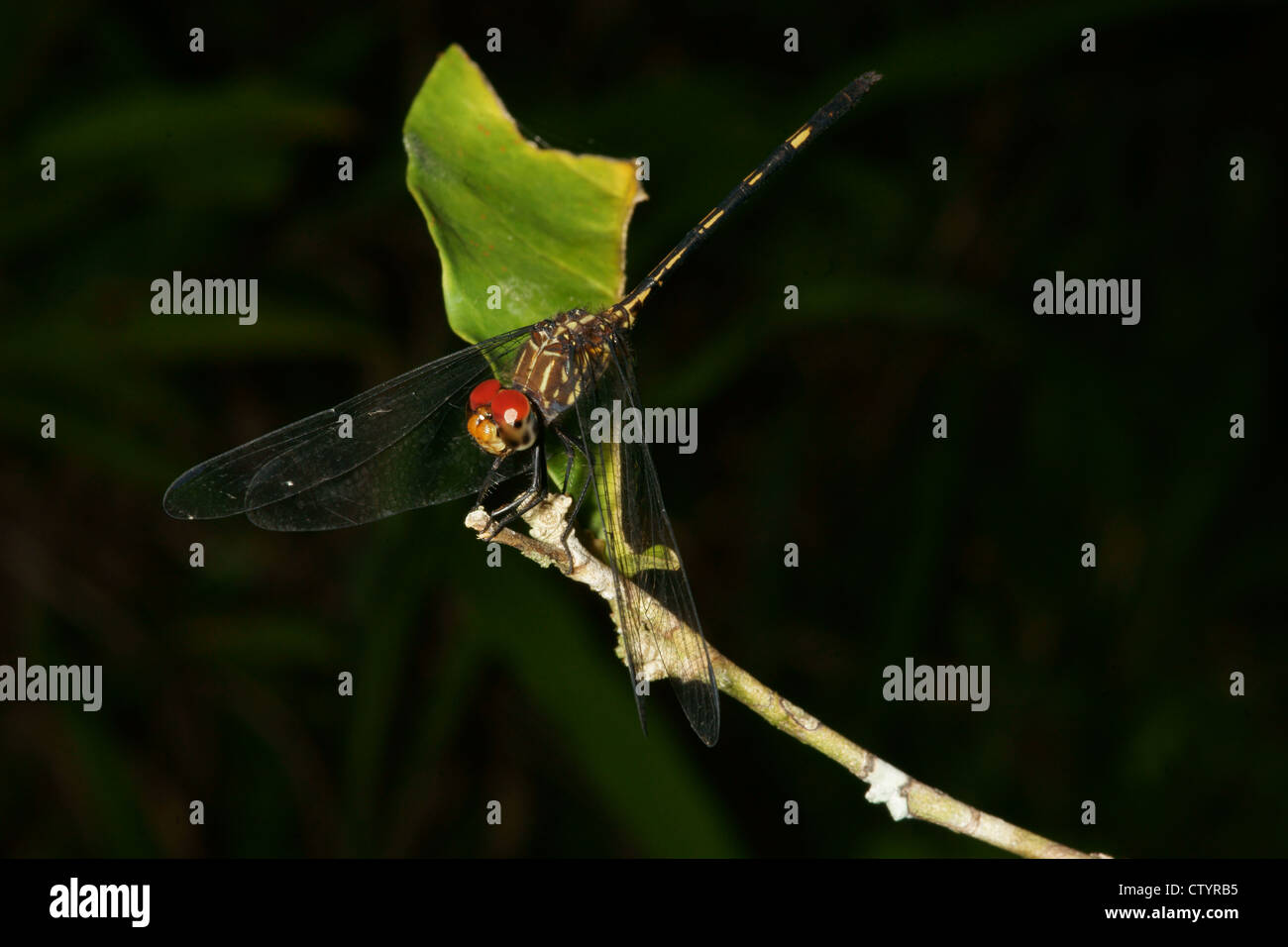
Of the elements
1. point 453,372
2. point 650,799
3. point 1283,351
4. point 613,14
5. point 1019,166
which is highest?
point 613,14

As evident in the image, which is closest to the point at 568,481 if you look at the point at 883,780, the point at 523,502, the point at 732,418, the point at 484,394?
the point at 523,502

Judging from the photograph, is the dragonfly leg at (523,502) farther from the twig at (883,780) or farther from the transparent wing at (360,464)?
the transparent wing at (360,464)

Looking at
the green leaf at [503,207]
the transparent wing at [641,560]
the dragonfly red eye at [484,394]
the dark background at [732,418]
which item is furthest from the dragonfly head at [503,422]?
the dark background at [732,418]

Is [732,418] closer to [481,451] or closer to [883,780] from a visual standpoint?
[481,451]

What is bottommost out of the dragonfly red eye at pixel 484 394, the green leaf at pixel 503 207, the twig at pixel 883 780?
the twig at pixel 883 780

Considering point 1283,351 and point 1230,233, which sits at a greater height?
point 1230,233

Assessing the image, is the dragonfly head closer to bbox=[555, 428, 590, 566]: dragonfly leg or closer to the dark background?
bbox=[555, 428, 590, 566]: dragonfly leg

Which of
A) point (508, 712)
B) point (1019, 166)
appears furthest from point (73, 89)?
point (1019, 166)

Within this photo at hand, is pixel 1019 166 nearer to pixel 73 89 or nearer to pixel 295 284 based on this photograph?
pixel 295 284
